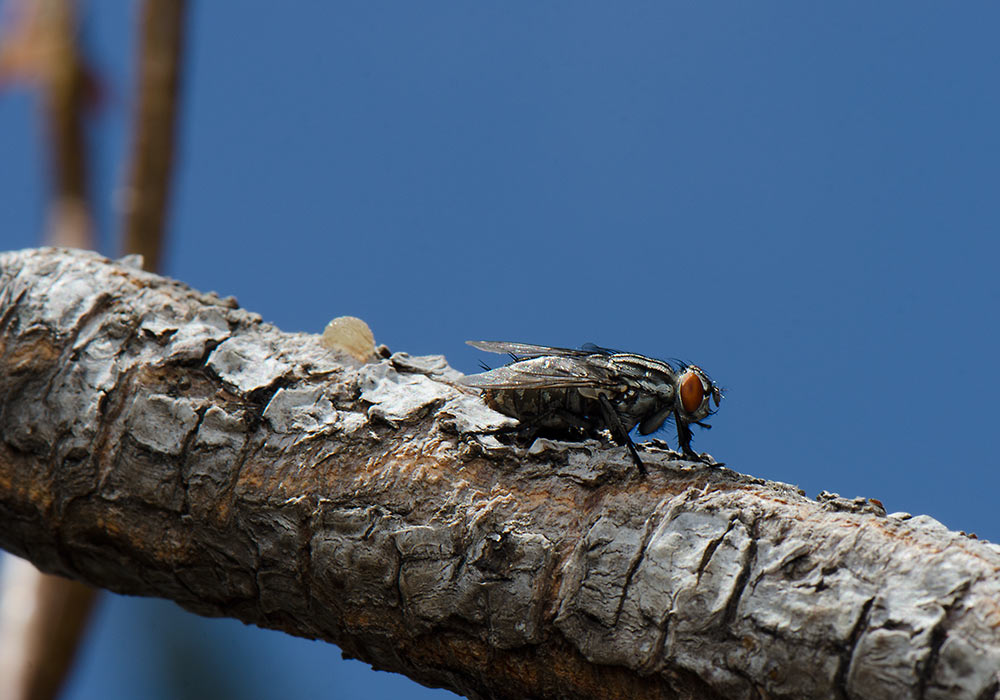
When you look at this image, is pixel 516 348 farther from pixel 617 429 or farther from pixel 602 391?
pixel 617 429

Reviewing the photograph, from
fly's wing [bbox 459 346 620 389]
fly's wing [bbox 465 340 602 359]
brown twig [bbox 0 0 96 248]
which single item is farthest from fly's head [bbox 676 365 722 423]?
brown twig [bbox 0 0 96 248]

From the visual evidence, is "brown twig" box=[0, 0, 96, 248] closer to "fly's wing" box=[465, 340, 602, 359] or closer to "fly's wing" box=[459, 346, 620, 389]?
"fly's wing" box=[465, 340, 602, 359]

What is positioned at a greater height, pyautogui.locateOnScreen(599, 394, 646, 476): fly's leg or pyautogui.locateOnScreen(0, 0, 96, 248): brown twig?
pyautogui.locateOnScreen(0, 0, 96, 248): brown twig

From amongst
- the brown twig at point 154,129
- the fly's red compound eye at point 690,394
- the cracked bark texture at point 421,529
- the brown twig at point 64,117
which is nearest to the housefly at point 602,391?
the fly's red compound eye at point 690,394

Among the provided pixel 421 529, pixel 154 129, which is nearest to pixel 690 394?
pixel 421 529

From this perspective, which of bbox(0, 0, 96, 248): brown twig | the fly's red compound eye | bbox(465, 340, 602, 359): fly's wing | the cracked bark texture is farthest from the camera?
bbox(0, 0, 96, 248): brown twig

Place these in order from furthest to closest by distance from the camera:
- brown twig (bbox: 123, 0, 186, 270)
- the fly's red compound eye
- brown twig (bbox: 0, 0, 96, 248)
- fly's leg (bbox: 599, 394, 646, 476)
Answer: brown twig (bbox: 0, 0, 96, 248), brown twig (bbox: 123, 0, 186, 270), the fly's red compound eye, fly's leg (bbox: 599, 394, 646, 476)

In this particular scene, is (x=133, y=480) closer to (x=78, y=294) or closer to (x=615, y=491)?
(x=78, y=294)
